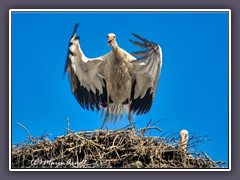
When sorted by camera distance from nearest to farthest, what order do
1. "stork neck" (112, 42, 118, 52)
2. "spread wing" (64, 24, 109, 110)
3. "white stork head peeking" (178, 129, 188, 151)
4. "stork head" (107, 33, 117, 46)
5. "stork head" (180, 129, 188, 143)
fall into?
"white stork head peeking" (178, 129, 188, 151), "stork head" (180, 129, 188, 143), "stork head" (107, 33, 117, 46), "stork neck" (112, 42, 118, 52), "spread wing" (64, 24, 109, 110)

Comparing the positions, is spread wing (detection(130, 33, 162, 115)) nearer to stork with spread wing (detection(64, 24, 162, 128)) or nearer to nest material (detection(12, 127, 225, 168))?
stork with spread wing (detection(64, 24, 162, 128))

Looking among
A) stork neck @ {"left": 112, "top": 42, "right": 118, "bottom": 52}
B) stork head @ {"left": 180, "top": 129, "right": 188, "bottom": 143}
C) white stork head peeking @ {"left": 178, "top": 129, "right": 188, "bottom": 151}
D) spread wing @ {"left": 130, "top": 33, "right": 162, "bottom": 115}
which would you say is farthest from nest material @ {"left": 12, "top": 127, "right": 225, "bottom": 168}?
stork neck @ {"left": 112, "top": 42, "right": 118, "bottom": 52}

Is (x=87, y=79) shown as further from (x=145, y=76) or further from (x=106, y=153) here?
(x=106, y=153)

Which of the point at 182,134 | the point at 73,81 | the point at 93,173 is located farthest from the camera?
the point at 73,81

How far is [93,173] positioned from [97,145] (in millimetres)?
275

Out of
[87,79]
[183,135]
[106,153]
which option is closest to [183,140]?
[183,135]

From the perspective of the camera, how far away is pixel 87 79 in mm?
8539

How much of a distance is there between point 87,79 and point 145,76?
538 millimetres

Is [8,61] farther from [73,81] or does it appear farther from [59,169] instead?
[73,81]

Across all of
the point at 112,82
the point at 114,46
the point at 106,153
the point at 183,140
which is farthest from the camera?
the point at 112,82

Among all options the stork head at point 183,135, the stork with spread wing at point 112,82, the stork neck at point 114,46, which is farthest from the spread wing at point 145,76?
the stork head at point 183,135

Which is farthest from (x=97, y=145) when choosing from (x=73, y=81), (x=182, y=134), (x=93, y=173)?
(x=73, y=81)

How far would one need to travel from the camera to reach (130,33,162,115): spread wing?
768 cm
